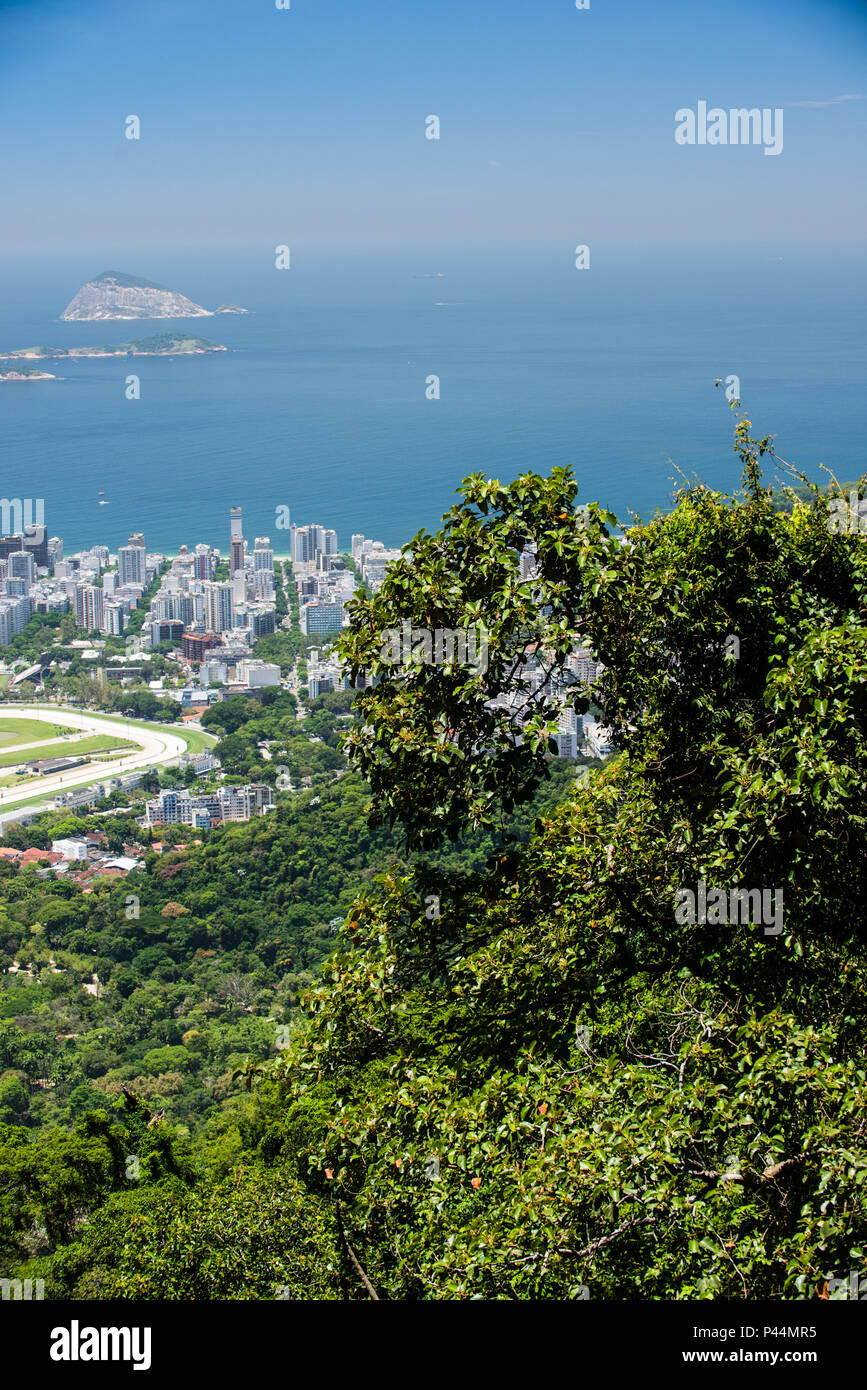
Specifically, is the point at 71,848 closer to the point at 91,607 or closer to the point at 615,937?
the point at 91,607

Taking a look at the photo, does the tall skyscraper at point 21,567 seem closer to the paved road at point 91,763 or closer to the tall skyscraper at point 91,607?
the tall skyscraper at point 91,607

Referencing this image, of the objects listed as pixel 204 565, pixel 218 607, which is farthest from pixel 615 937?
pixel 204 565

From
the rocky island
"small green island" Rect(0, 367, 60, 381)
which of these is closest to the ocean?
"small green island" Rect(0, 367, 60, 381)

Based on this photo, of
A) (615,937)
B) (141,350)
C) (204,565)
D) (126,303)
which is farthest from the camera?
(126,303)

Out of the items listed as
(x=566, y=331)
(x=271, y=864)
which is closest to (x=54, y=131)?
(x=566, y=331)

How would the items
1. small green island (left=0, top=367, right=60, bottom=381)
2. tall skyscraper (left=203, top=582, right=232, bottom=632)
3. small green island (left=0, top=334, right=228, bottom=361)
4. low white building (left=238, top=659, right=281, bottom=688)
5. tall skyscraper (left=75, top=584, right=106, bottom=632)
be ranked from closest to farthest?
low white building (left=238, top=659, right=281, bottom=688), tall skyscraper (left=203, top=582, right=232, bottom=632), tall skyscraper (left=75, top=584, right=106, bottom=632), small green island (left=0, top=367, right=60, bottom=381), small green island (left=0, top=334, right=228, bottom=361)

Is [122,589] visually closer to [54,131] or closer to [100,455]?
[100,455]

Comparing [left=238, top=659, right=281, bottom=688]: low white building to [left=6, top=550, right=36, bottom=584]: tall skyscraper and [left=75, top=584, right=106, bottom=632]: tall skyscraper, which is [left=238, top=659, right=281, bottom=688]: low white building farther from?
[left=6, top=550, right=36, bottom=584]: tall skyscraper
